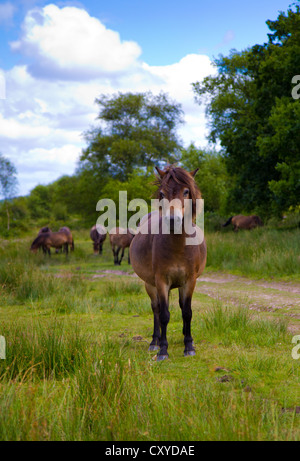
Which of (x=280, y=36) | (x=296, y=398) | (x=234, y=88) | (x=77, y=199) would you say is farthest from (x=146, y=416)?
(x=77, y=199)

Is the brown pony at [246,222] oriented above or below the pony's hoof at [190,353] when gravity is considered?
above

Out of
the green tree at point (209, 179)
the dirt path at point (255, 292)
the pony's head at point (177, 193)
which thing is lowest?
the dirt path at point (255, 292)

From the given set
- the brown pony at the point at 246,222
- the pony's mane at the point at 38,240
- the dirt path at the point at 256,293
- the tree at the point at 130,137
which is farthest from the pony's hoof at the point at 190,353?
the tree at the point at 130,137

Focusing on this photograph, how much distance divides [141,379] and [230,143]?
19.8 m

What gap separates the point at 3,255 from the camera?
749 inches

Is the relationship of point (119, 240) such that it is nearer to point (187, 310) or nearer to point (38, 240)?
point (38, 240)

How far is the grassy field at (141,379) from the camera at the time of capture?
288 cm

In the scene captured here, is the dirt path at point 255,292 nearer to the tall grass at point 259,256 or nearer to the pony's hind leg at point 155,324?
the tall grass at point 259,256

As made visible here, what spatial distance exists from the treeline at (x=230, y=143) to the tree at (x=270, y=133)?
0.15 feet

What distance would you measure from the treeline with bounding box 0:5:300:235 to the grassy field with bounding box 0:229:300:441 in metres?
2.45

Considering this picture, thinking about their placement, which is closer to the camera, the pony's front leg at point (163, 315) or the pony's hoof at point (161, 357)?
the pony's hoof at point (161, 357)

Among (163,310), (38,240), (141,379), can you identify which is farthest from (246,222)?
(141,379)

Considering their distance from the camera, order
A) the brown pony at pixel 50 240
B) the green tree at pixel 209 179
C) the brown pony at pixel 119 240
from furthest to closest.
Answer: the green tree at pixel 209 179
the brown pony at pixel 50 240
the brown pony at pixel 119 240
